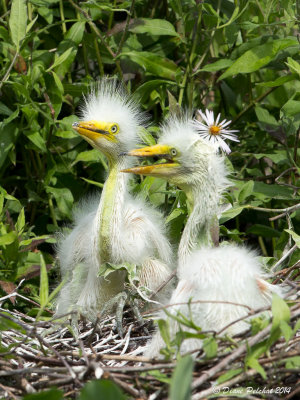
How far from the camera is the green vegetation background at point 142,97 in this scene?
3.30 meters

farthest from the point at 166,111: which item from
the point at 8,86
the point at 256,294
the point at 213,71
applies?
the point at 256,294

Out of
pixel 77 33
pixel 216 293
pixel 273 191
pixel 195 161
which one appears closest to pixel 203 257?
pixel 216 293

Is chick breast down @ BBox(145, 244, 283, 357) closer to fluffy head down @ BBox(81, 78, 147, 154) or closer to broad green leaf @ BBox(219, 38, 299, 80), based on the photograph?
fluffy head down @ BBox(81, 78, 147, 154)

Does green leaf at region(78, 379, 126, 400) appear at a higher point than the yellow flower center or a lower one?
lower

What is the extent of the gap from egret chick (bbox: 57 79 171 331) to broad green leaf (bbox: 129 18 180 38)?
0.36 meters

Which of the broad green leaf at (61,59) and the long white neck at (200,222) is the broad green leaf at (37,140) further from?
the long white neck at (200,222)

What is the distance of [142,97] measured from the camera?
3.58 m

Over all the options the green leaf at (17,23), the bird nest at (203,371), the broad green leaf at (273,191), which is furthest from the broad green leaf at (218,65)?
the bird nest at (203,371)

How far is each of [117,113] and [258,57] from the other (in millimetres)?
735

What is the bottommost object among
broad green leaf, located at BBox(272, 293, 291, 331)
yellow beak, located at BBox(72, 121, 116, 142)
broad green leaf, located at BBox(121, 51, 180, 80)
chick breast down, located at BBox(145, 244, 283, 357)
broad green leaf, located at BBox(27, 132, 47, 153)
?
broad green leaf, located at BBox(272, 293, 291, 331)

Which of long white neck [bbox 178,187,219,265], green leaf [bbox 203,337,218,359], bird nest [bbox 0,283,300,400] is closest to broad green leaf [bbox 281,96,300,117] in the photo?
long white neck [bbox 178,187,219,265]

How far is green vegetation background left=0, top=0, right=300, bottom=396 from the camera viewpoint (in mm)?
3297

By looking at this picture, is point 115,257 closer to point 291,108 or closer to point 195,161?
point 195,161

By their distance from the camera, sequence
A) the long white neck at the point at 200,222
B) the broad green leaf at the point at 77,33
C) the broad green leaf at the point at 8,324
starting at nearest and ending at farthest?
the broad green leaf at the point at 8,324, the long white neck at the point at 200,222, the broad green leaf at the point at 77,33
